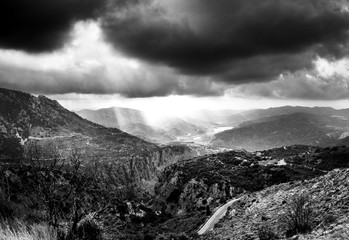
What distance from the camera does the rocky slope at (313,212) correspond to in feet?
75.3

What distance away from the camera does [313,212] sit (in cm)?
3038

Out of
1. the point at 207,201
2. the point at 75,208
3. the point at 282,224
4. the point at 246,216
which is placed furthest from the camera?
the point at 207,201

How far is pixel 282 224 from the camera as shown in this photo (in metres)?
32.2

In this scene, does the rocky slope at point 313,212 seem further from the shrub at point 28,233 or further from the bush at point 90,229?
the shrub at point 28,233

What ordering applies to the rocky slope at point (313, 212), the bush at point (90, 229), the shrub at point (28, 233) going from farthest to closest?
1. the bush at point (90, 229)
2. the rocky slope at point (313, 212)
3. the shrub at point (28, 233)

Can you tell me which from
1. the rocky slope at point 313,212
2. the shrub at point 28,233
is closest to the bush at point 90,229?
the shrub at point 28,233

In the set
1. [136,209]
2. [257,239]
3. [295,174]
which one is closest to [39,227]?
[257,239]

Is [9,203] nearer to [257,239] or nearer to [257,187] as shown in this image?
[257,239]

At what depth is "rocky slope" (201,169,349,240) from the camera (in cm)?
2295

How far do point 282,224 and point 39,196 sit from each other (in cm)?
2133

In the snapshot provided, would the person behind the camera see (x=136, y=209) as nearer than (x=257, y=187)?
Yes

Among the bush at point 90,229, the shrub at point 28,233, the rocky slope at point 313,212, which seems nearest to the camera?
the shrub at point 28,233

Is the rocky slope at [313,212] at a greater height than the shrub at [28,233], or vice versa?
the shrub at [28,233]

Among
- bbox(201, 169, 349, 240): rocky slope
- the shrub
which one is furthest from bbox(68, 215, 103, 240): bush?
bbox(201, 169, 349, 240): rocky slope
